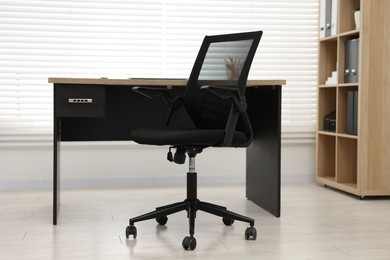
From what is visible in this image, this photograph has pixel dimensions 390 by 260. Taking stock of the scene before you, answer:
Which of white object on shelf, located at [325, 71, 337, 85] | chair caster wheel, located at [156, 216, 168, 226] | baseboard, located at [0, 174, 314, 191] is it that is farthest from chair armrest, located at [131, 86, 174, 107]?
white object on shelf, located at [325, 71, 337, 85]

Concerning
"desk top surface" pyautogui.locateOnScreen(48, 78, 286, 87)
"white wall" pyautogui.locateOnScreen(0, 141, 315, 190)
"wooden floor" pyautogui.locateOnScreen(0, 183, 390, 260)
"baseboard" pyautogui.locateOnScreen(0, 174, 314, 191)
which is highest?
"desk top surface" pyautogui.locateOnScreen(48, 78, 286, 87)

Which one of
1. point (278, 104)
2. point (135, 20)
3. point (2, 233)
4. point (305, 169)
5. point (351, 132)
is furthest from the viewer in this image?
point (305, 169)

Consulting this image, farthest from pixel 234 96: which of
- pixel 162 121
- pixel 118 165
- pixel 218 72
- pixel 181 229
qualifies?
pixel 118 165

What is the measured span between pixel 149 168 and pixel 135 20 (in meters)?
1.17

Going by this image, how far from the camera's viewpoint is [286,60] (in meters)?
→ 5.14

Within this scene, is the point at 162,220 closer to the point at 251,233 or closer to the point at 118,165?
the point at 251,233

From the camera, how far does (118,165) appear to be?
196 inches

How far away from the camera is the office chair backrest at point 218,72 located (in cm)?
328

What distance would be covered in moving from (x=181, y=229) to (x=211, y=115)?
646mm

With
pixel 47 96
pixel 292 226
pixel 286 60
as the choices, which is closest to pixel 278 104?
pixel 292 226

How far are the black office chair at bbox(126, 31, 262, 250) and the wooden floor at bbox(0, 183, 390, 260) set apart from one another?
115 millimetres

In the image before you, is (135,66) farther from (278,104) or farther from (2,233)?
(2,233)

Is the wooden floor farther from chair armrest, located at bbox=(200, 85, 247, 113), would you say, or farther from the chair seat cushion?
chair armrest, located at bbox=(200, 85, 247, 113)

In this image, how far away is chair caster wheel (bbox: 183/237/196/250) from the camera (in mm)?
2996
